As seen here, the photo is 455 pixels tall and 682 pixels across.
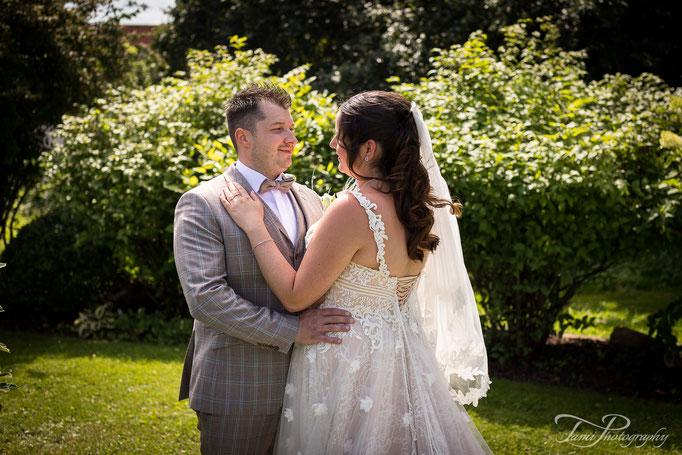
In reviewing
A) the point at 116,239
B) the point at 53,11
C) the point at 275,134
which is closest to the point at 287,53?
the point at 53,11

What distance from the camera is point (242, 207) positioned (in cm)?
251

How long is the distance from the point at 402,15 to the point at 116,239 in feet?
30.0

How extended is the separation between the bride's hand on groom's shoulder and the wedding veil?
905 millimetres

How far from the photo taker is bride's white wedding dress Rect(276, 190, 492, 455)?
2432 millimetres

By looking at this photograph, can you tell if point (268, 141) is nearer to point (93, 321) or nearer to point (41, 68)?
point (93, 321)

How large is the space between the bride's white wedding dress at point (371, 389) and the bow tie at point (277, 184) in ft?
1.58

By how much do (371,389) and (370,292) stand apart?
43 centimetres

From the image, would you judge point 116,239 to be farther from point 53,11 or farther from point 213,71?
point 53,11

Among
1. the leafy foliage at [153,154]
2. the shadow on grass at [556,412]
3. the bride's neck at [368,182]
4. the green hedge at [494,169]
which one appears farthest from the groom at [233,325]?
the leafy foliage at [153,154]

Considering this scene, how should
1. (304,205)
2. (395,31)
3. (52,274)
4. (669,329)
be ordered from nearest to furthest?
(304,205) < (669,329) < (52,274) < (395,31)

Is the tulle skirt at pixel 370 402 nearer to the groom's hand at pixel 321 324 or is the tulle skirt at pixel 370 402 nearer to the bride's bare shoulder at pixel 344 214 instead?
the groom's hand at pixel 321 324

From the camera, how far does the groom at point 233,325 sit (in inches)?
94.7

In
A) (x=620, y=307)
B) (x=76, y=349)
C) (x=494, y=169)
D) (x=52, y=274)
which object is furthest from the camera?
(x=620, y=307)

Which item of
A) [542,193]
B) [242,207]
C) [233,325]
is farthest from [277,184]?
[542,193]
